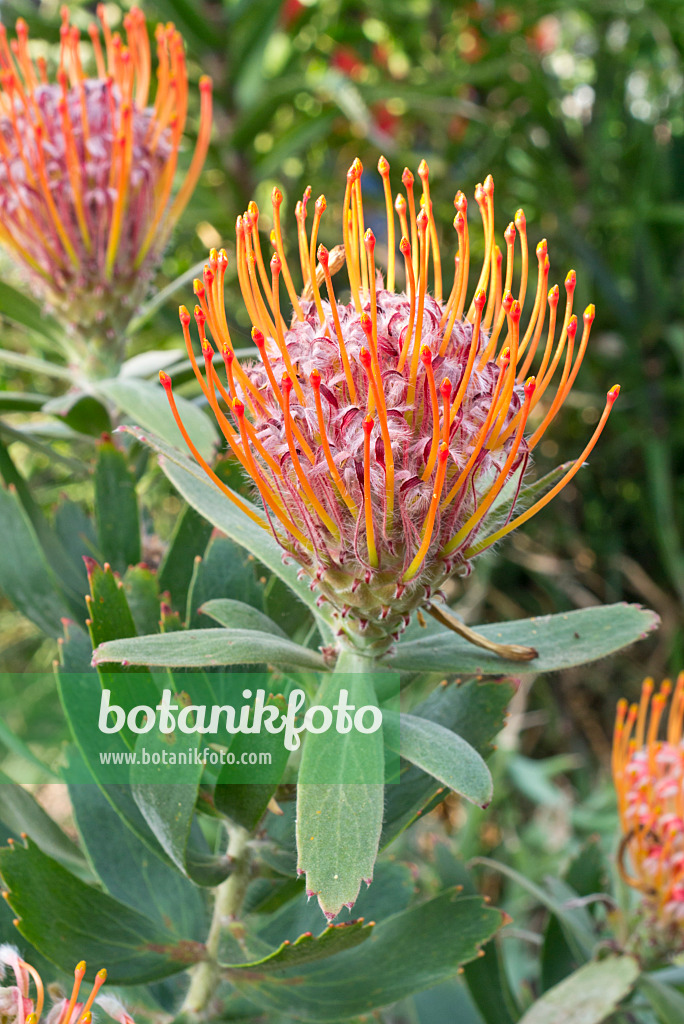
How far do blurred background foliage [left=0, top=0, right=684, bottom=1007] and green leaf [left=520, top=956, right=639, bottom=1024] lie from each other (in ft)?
2.30

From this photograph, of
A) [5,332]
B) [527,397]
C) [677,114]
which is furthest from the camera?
[677,114]

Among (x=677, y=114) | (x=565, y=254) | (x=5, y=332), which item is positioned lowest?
(x=5, y=332)

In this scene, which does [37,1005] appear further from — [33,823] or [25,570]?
[25,570]

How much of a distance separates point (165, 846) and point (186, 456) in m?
0.20

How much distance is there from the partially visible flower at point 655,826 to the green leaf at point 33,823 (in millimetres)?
389

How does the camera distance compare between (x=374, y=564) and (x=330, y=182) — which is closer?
(x=374, y=564)

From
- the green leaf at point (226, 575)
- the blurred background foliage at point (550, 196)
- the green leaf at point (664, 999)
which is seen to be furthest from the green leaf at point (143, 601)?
the blurred background foliage at point (550, 196)

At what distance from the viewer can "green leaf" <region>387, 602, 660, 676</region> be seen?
0.41 meters

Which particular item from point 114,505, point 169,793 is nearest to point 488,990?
point 169,793

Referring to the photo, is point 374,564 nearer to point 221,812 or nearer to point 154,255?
point 221,812

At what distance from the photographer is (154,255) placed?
666 mm

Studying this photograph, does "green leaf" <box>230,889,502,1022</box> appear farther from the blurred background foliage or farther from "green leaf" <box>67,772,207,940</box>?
the blurred background foliage

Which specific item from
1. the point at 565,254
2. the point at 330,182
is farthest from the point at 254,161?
the point at 565,254

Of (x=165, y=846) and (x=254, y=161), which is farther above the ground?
(x=254, y=161)
